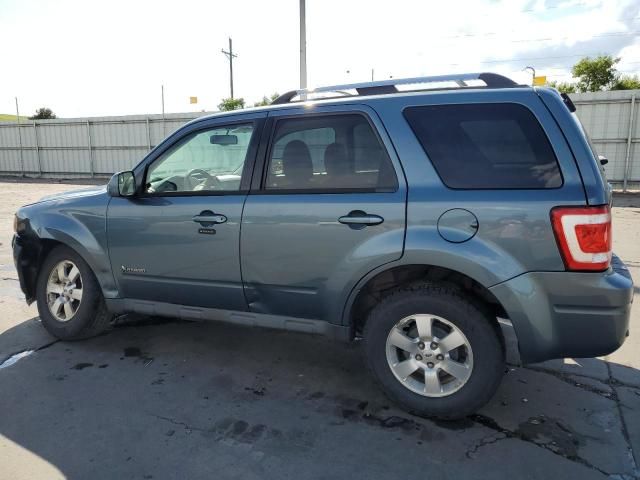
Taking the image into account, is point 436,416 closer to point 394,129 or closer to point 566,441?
point 566,441

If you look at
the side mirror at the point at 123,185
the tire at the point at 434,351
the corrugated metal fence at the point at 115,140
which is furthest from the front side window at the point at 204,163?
the corrugated metal fence at the point at 115,140

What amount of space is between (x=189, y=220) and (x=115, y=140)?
67.7ft

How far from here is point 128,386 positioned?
11.5 feet

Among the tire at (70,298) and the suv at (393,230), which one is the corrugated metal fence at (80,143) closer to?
the tire at (70,298)

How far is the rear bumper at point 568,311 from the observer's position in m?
2.66

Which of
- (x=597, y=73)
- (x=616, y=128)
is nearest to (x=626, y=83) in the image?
(x=597, y=73)

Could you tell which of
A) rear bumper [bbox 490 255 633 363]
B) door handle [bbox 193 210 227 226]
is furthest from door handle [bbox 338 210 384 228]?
door handle [bbox 193 210 227 226]

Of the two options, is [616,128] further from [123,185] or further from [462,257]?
[123,185]

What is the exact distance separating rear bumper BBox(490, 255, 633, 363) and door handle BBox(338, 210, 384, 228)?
77cm

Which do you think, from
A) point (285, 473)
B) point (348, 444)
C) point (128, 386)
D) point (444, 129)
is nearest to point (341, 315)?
point (348, 444)

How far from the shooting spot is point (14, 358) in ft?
12.9

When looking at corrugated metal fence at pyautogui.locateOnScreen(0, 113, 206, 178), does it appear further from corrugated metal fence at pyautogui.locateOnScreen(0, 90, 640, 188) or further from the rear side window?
the rear side window

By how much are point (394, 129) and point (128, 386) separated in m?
2.47

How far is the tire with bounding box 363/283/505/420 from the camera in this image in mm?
2885
